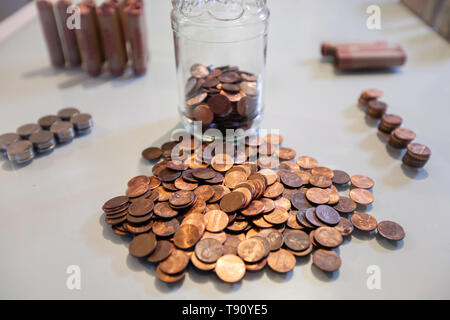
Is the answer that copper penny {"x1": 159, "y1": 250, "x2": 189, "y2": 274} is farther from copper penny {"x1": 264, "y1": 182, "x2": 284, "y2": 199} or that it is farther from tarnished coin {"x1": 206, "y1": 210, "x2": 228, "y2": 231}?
copper penny {"x1": 264, "y1": 182, "x2": 284, "y2": 199}

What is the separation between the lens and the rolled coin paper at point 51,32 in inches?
64.8

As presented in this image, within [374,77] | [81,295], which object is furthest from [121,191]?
[374,77]

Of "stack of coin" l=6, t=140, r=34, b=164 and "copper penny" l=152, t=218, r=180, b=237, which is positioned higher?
"stack of coin" l=6, t=140, r=34, b=164

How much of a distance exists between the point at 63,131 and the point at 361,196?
0.96 meters

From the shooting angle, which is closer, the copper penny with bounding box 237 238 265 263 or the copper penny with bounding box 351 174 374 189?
the copper penny with bounding box 237 238 265 263

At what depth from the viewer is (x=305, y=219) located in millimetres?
964

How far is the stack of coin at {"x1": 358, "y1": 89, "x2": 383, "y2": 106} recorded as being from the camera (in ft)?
4.77

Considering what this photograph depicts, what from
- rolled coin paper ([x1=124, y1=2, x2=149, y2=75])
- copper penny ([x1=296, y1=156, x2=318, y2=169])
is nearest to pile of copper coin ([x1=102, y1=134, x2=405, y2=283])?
copper penny ([x1=296, y1=156, x2=318, y2=169])

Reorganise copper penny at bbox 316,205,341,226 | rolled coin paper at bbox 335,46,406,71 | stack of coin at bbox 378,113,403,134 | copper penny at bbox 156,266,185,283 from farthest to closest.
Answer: rolled coin paper at bbox 335,46,406,71 → stack of coin at bbox 378,113,403,134 → copper penny at bbox 316,205,341,226 → copper penny at bbox 156,266,185,283

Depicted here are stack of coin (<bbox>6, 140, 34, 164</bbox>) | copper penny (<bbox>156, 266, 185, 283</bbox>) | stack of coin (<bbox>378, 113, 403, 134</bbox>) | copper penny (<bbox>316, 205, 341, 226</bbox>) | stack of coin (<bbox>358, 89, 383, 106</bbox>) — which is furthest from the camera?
stack of coin (<bbox>358, 89, 383, 106</bbox>)

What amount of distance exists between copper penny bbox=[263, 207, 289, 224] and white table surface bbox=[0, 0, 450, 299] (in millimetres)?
112

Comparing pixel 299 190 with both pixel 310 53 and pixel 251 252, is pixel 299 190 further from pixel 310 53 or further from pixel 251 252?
pixel 310 53

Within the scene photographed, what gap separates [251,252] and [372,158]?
1.89 ft

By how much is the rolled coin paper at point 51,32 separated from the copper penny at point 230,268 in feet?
4.41
